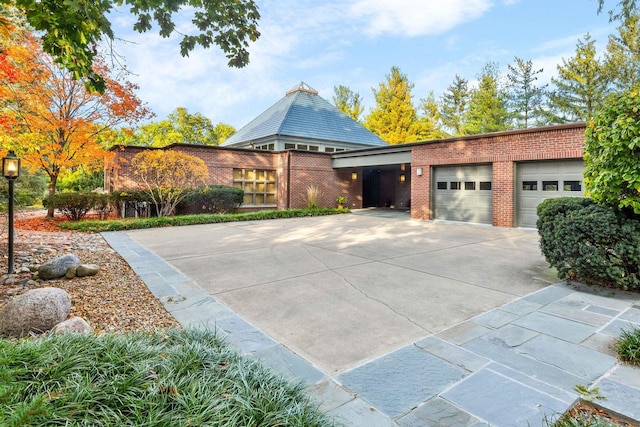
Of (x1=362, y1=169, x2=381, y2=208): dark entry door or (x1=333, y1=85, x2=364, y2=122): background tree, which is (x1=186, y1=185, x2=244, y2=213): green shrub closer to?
(x1=362, y1=169, x2=381, y2=208): dark entry door

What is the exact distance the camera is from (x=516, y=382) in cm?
220

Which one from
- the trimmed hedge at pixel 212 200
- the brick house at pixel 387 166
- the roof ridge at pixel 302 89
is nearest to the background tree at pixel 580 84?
the brick house at pixel 387 166

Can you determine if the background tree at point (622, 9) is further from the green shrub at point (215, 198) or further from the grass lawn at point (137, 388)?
the green shrub at point (215, 198)

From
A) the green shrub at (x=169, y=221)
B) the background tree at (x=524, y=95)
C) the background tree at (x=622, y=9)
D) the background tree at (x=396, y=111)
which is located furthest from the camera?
the background tree at (x=396, y=111)

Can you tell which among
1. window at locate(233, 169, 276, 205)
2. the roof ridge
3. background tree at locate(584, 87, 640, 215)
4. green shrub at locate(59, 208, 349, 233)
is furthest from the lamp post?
the roof ridge

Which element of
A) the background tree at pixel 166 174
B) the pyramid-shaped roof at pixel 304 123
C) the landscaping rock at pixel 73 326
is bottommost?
the landscaping rock at pixel 73 326

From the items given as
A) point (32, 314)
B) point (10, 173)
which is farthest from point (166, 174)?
point (32, 314)

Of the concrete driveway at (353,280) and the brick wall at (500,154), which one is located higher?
the brick wall at (500,154)

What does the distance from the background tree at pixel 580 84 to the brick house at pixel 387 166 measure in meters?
13.9

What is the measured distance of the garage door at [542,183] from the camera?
909 centimetres

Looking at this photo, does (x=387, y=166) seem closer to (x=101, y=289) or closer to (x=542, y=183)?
(x=542, y=183)

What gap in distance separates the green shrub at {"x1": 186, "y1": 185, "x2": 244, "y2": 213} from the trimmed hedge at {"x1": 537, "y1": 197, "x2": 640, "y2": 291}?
11.6m

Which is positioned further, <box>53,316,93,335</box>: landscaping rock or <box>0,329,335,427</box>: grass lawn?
<box>53,316,93,335</box>: landscaping rock

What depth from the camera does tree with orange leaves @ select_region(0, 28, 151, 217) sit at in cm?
995
